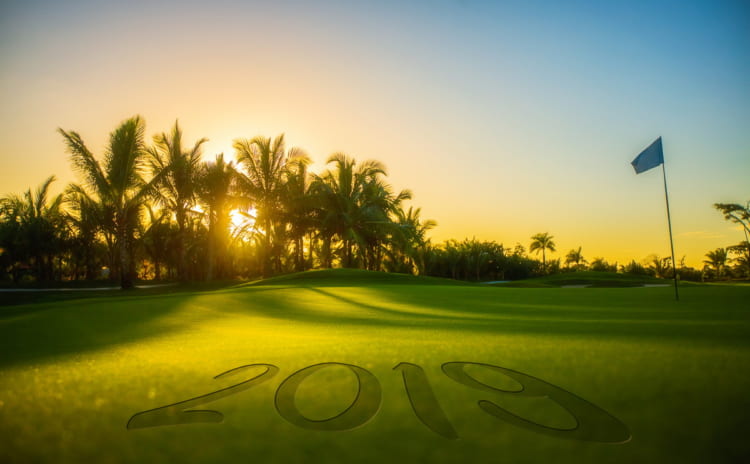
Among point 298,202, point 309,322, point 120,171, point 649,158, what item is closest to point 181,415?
point 309,322

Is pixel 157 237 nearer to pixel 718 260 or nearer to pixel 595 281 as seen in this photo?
pixel 595 281

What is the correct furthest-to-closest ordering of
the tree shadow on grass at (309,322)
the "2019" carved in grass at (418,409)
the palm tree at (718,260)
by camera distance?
1. the palm tree at (718,260)
2. the tree shadow on grass at (309,322)
3. the "2019" carved in grass at (418,409)

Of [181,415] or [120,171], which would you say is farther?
[120,171]

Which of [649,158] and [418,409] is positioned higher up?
[649,158]

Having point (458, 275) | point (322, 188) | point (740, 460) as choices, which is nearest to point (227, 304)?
point (740, 460)

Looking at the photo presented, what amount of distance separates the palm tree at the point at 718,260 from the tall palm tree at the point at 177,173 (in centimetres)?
5630

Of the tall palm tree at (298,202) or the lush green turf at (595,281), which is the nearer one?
the lush green turf at (595,281)

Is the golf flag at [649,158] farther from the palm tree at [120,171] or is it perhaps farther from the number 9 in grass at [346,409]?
the palm tree at [120,171]

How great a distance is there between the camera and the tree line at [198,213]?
51.9ft

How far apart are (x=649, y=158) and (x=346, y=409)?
10226 millimetres

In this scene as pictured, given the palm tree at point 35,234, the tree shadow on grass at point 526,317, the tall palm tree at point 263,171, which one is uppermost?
the tall palm tree at point 263,171

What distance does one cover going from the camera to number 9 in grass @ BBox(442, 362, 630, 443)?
116 centimetres

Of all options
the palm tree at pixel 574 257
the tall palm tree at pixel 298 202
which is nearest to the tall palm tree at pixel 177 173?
the tall palm tree at pixel 298 202

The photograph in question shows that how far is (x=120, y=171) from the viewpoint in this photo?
15.4 m
